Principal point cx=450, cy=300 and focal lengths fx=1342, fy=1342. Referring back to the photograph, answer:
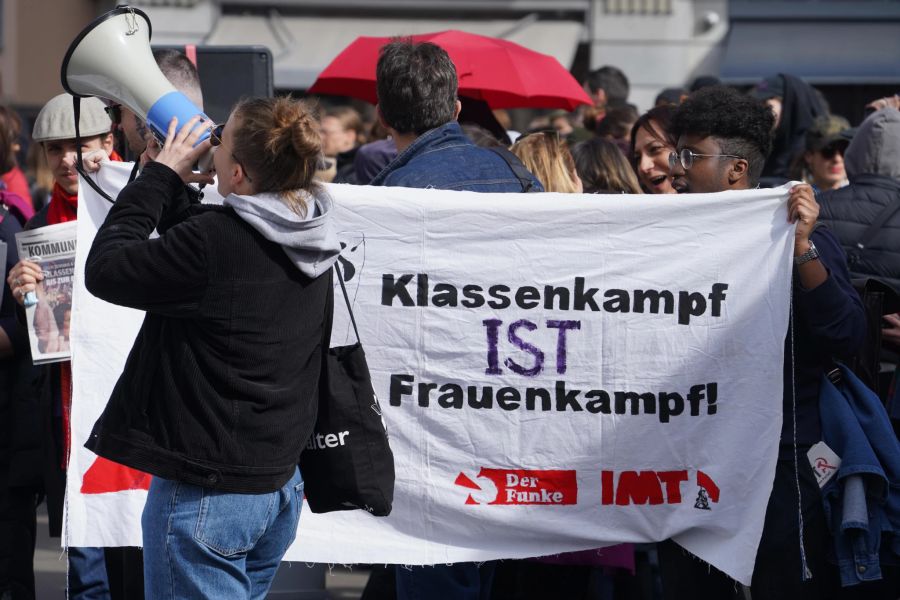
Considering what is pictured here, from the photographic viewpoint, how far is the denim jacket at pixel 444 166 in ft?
14.2

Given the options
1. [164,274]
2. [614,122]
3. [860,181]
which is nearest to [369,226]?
[164,274]

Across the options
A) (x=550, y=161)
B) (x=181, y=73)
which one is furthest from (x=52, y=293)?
(x=550, y=161)

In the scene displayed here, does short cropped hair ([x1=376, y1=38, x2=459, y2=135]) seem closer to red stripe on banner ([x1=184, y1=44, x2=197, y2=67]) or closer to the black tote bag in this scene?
red stripe on banner ([x1=184, y1=44, x2=197, y2=67])

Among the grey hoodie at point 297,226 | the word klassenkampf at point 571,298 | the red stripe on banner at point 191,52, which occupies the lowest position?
the word klassenkampf at point 571,298

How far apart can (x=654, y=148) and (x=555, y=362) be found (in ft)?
4.52

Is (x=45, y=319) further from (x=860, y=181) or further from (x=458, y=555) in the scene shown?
(x=860, y=181)

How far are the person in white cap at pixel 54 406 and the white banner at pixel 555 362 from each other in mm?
447

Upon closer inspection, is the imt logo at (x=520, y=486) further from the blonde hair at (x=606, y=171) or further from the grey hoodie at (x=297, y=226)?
the blonde hair at (x=606, y=171)

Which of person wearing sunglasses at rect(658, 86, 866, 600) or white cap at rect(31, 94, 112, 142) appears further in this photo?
white cap at rect(31, 94, 112, 142)

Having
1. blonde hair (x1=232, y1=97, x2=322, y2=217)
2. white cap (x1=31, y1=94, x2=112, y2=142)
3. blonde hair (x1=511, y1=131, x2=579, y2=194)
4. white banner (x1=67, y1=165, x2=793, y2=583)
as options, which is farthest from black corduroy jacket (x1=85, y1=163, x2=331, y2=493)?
blonde hair (x1=511, y1=131, x2=579, y2=194)

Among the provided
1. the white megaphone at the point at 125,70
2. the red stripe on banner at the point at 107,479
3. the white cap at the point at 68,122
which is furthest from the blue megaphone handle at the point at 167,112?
the white cap at the point at 68,122

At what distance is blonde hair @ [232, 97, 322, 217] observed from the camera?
314 centimetres

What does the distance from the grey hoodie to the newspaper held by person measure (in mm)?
1496

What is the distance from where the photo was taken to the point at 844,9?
15.9 meters
